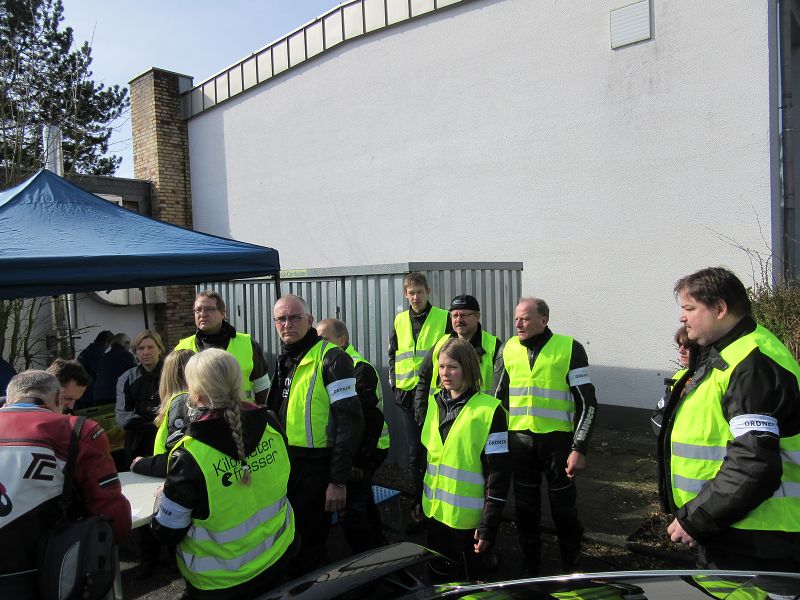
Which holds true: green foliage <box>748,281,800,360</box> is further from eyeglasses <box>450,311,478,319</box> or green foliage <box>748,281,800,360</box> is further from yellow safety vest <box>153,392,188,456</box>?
yellow safety vest <box>153,392,188,456</box>

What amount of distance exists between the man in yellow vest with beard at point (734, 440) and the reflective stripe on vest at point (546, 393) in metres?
1.28

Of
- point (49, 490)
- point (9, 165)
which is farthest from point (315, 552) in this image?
point (9, 165)

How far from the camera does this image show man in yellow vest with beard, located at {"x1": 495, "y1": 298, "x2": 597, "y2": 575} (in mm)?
3611

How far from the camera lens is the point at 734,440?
210 centimetres

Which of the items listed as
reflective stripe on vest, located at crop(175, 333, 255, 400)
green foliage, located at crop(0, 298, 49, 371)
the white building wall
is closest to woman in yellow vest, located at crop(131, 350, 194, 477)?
reflective stripe on vest, located at crop(175, 333, 255, 400)

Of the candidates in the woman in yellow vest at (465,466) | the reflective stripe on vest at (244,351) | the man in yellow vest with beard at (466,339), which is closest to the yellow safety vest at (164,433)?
the reflective stripe on vest at (244,351)

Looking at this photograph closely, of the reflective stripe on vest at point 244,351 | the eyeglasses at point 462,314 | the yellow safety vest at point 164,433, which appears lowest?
the yellow safety vest at point 164,433

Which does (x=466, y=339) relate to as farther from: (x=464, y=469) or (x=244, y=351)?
(x=244, y=351)

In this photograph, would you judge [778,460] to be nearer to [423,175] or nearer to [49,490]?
[49,490]

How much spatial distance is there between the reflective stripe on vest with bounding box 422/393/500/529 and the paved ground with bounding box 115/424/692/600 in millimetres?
1115

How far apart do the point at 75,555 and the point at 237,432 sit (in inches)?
27.3

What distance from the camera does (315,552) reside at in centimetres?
330

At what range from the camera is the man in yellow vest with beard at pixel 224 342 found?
4.50 meters

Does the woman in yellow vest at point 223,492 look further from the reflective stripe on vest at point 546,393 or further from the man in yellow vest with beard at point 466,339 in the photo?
the man in yellow vest with beard at point 466,339
